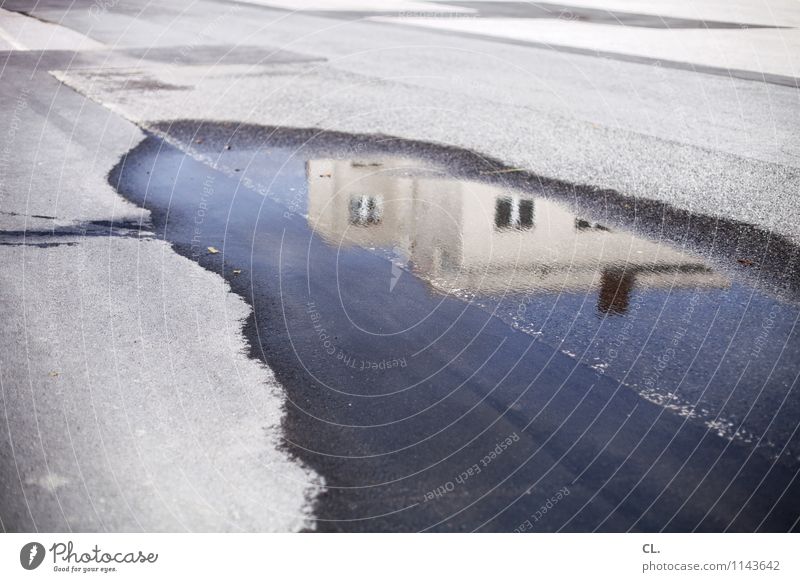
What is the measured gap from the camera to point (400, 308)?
15.9 feet

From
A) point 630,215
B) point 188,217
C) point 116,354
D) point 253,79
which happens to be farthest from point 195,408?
point 253,79

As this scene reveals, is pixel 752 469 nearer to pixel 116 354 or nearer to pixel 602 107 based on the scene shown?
pixel 116 354

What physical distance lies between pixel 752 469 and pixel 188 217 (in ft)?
15.2

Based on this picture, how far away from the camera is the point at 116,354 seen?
423 cm
